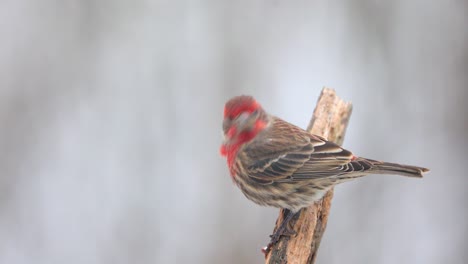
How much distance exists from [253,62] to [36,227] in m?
3.74

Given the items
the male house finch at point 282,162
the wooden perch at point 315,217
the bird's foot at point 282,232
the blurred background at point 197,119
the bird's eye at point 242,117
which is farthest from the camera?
the blurred background at point 197,119

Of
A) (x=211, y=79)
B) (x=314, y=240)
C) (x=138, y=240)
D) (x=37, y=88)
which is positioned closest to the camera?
(x=314, y=240)

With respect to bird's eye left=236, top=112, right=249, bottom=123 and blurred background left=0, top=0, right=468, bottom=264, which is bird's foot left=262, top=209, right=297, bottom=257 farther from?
blurred background left=0, top=0, right=468, bottom=264

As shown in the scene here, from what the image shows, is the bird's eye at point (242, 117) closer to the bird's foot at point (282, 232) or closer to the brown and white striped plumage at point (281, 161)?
the brown and white striped plumage at point (281, 161)

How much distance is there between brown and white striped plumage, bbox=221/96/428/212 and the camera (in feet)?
18.0

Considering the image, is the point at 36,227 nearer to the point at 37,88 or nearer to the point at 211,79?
the point at 37,88

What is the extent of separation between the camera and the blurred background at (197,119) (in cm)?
812

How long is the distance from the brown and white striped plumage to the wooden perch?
0.13m

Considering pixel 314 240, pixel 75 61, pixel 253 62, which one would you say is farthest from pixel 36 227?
pixel 314 240

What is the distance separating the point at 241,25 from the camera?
9.38 m

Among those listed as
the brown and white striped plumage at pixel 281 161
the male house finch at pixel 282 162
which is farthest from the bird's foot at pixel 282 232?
the brown and white striped plumage at pixel 281 161

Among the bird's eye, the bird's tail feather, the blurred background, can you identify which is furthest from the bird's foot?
the blurred background

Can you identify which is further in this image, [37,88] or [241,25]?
[241,25]

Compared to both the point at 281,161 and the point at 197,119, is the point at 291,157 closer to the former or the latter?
the point at 281,161
